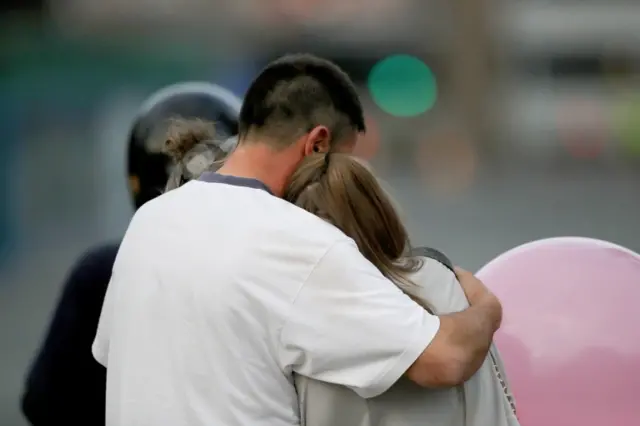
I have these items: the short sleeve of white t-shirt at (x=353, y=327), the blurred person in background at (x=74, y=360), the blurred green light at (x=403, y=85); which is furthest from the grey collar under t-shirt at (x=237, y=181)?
the blurred green light at (x=403, y=85)

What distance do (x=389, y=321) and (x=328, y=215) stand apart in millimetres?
172

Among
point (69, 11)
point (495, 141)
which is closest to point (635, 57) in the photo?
point (495, 141)

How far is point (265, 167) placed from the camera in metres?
1.16

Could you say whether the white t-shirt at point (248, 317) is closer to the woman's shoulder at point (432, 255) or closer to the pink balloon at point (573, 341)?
the woman's shoulder at point (432, 255)

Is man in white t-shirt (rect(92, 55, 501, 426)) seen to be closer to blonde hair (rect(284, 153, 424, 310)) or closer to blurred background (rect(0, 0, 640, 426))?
blonde hair (rect(284, 153, 424, 310))

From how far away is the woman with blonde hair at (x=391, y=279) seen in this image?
1.04 metres

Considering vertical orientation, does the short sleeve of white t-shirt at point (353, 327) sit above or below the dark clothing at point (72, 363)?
above

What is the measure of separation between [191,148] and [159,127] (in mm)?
131

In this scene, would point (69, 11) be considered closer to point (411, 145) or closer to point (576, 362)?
point (411, 145)

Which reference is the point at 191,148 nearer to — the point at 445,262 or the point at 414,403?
the point at 445,262

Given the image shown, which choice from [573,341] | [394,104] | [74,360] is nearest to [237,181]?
[74,360]

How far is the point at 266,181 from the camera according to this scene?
115 cm

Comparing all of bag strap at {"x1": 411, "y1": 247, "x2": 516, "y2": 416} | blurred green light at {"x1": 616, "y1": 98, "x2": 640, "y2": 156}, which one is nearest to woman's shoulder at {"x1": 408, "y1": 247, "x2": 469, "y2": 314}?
bag strap at {"x1": 411, "y1": 247, "x2": 516, "y2": 416}

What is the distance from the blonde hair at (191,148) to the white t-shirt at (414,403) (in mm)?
443
